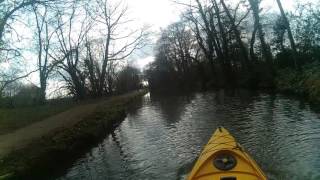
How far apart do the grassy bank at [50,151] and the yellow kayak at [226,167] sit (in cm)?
588

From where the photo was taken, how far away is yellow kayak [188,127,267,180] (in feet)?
26.9

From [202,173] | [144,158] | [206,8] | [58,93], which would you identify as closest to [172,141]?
[144,158]

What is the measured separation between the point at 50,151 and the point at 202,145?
16.7 feet

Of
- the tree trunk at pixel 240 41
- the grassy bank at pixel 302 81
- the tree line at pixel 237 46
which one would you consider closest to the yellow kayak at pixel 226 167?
the grassy bank at pixel 302 81

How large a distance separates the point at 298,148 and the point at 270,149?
0.77 metres

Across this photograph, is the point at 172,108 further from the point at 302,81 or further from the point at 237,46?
the point at 237,46

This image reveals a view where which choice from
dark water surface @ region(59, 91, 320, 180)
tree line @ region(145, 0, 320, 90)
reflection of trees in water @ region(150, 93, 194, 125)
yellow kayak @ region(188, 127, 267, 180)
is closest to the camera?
yellow kayak @ region(188, 127, 267, 180)

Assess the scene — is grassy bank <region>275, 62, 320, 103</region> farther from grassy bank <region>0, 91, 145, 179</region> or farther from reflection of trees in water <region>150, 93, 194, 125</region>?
grassy bank <region>0, 91, 145, 179</region>

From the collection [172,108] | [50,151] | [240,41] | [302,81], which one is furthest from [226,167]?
[240,41]

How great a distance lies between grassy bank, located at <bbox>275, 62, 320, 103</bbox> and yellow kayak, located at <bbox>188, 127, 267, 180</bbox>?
43.3ft

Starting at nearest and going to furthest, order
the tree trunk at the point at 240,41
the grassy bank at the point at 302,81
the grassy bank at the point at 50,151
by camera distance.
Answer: the grassy bank at the point at 50,151, the grassy bank at the point at 302,81, the tree trunk at the point at 240,41

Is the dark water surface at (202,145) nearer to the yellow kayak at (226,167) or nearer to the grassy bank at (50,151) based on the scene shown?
the grassy bank at (50,151)

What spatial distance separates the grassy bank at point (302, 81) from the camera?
22.3 metres

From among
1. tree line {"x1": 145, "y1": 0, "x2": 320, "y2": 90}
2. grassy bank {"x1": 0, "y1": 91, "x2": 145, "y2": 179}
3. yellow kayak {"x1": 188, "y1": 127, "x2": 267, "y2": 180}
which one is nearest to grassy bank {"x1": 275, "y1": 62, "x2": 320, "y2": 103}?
tree line {"x1": 145, "y1": 0, "x2": 320, "y2": 90}
